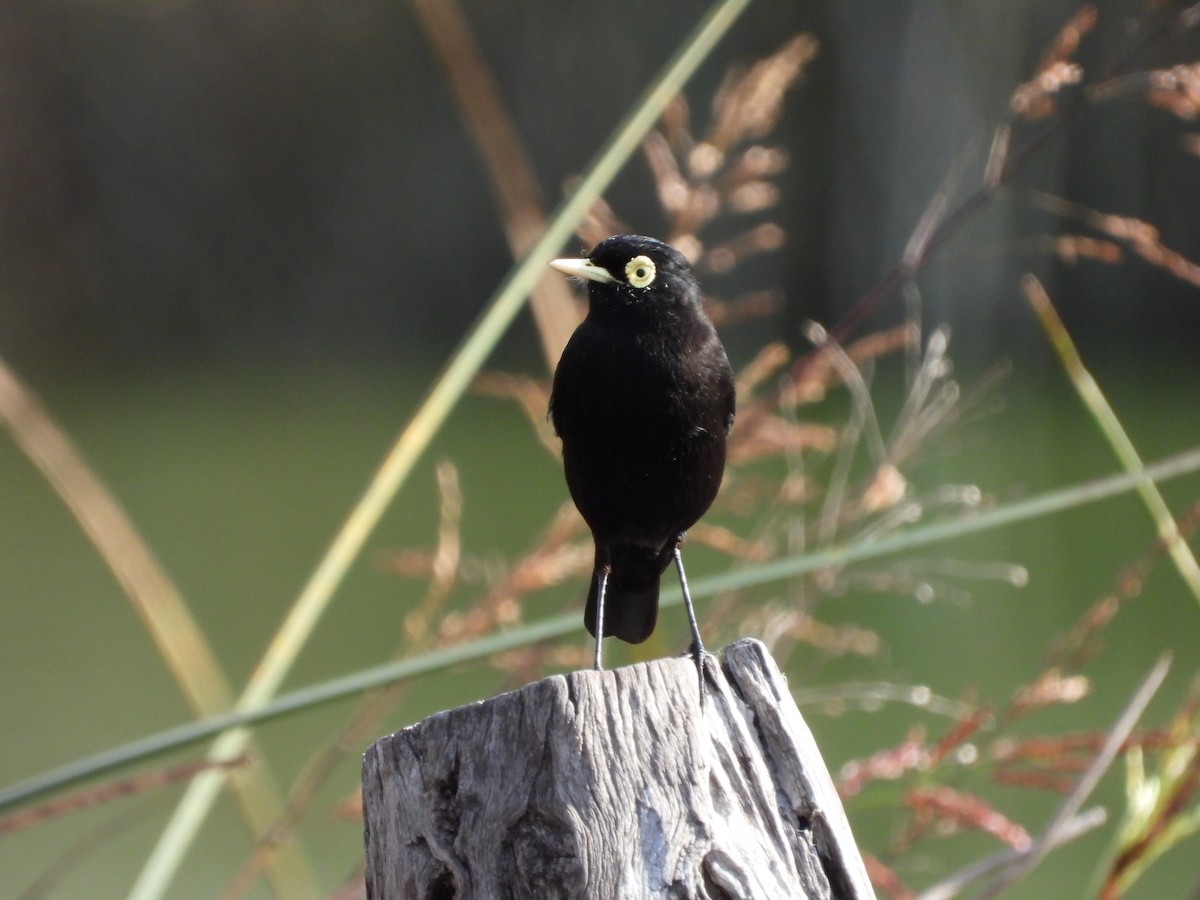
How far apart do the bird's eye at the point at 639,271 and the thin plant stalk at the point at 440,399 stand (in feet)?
1.04

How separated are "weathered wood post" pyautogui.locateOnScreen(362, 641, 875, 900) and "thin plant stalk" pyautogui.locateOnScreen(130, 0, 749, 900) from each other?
2.07ft

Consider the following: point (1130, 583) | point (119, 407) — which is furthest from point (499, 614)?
point (119, 407)

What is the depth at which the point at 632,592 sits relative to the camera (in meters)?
2.81

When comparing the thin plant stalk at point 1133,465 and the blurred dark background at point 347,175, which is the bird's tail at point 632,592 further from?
the blurred dark background at point 347,175

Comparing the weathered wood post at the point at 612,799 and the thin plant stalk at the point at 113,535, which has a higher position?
the thin plant stalk at the point at 113,535

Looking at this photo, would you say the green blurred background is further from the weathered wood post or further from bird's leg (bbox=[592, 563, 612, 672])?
the weathered wood post

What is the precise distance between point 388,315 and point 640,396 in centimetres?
1864

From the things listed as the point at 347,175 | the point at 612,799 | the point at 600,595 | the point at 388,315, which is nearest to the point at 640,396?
the point at 600,595

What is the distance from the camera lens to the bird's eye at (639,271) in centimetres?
252

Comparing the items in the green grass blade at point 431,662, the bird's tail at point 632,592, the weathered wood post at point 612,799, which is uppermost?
the bird's tail at point 632,592

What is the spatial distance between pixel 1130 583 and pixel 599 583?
0.88 m

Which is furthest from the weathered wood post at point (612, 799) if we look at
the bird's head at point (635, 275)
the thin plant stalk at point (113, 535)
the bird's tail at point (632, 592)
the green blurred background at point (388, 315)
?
the green blurred background at point (388, 315)

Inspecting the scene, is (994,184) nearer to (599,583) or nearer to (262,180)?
(599,583)

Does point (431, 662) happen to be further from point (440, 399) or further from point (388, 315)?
point (388, 315)
